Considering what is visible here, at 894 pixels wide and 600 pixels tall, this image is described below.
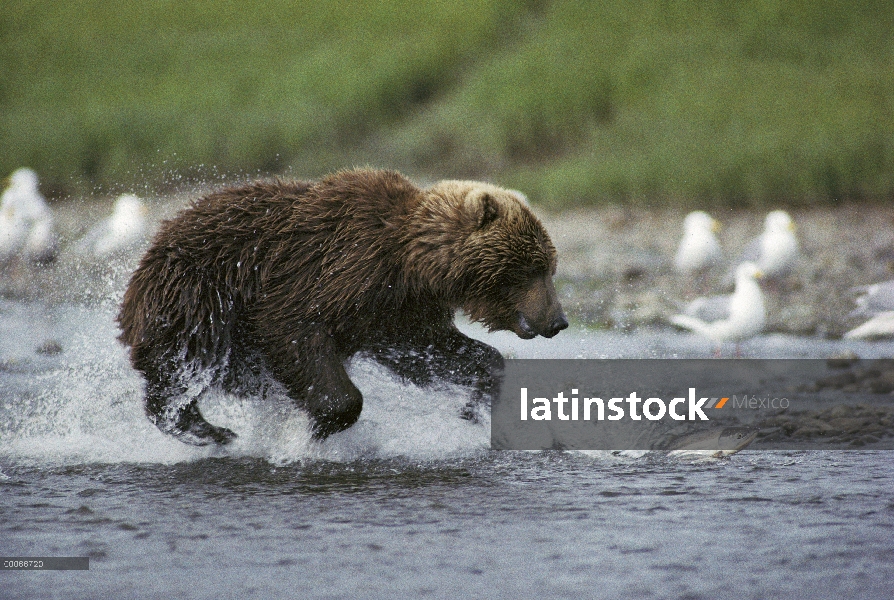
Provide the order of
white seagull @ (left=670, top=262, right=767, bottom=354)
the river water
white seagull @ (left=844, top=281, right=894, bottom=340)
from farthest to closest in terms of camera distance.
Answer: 1. white seagull @ (left=844, top=281, right=894, bottom=340)
2. white seagull @ (left=670, top=262, right=767, bottom=354)
3. the river water

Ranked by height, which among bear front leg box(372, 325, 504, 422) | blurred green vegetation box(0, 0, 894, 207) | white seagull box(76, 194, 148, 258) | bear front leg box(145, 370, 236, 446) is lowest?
bear front leg box(145, 370, 236, 446)

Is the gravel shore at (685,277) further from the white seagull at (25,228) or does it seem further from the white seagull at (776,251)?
the white seagull at (25,228)

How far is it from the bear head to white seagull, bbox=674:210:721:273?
686cm

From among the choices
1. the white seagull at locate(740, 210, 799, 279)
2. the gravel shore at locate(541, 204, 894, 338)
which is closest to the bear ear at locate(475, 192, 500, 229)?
the gravel shore at locate(541, 204, 894, 338)

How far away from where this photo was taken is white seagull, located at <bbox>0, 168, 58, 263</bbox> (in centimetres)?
1312

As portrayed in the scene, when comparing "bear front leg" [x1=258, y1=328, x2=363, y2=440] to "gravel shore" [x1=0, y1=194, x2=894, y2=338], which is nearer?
"bear front leg" [x1=258, y1=328, x2=363, y2=440]

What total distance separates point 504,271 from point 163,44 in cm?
1752

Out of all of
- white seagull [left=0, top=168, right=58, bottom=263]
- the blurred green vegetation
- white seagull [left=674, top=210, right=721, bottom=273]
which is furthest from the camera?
the blurred green vegetation

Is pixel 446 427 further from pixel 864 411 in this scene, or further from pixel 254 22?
pixel 254 22

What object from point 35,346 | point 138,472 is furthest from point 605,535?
point 35,346

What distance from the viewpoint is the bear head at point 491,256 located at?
5.29m

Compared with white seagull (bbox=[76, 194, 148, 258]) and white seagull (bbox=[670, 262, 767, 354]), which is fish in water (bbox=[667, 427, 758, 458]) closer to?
A: white seagull (bbox=[670, 262, 767, 354])

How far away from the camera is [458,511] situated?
4.62 metres

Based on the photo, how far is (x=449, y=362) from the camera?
583 cm
